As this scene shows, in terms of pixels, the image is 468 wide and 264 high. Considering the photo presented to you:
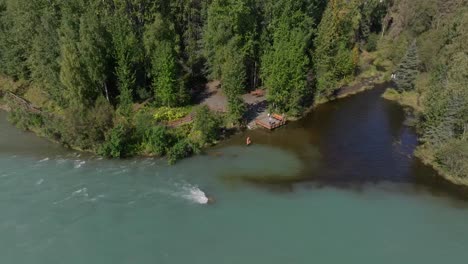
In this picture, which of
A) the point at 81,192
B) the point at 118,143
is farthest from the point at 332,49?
the point at 81,192

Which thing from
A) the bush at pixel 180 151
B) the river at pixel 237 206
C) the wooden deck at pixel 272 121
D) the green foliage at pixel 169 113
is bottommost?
the river at pixel 237 206

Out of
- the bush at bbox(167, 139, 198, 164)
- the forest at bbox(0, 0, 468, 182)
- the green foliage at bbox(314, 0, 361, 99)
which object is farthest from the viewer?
the green foliage at bbox(314, 0, 361, 99)

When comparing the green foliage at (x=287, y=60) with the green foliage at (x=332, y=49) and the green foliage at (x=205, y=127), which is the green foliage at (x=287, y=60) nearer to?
the green foliage at (x=332, y=49)

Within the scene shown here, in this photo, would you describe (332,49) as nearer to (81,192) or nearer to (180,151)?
(180,151)

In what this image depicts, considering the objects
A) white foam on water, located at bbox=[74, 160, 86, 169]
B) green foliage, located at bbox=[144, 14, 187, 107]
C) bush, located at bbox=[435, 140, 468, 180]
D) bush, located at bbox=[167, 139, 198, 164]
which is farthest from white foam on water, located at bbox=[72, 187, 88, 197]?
bush, located at bbox=[435, 140, 468, 180]

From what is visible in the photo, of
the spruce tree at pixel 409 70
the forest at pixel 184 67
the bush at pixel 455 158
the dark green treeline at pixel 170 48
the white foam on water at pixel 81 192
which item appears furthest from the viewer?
the spruce tree at pixel 409 70

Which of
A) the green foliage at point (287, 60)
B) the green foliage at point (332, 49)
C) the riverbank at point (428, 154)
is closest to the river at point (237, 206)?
the riverbank at point (428, 154)

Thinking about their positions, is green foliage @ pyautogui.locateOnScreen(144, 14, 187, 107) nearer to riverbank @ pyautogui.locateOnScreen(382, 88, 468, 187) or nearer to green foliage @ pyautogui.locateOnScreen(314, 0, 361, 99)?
green foliage @ pyautogui.locateOnScreen(314, 0, 361, 99)
